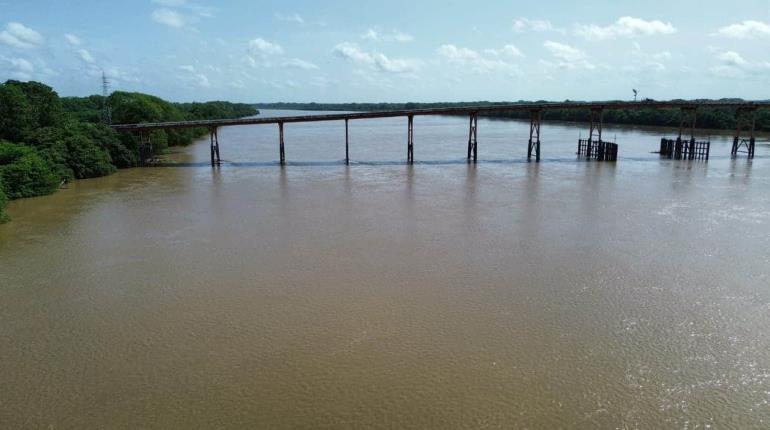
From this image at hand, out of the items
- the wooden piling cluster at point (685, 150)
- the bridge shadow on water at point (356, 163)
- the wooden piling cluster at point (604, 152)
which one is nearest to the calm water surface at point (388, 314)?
the bridge shadow on water at point (356, 163)

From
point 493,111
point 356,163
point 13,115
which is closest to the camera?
point 13,115

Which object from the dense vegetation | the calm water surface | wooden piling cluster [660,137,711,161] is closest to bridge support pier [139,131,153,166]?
the dense vegetation

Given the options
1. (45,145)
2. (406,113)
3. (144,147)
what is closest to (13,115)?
(45,145)

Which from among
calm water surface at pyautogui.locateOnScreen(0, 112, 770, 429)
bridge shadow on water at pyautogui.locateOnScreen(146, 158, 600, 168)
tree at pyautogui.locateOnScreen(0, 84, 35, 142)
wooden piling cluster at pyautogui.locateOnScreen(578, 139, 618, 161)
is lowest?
calm water surface at pyautogui.locateOnScreen(0, 112, 770, 429)

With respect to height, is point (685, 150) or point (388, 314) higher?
point (685, 150)

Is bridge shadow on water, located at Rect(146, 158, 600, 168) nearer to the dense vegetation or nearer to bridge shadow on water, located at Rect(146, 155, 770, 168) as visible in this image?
bridge shadow on water, located at Rect(146, 155, 770, 168)

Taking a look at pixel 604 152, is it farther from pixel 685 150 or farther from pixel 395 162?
pixel 395 162

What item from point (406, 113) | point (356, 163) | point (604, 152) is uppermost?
point (406, 113)

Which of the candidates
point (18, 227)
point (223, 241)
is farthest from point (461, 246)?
point (18, 227)
